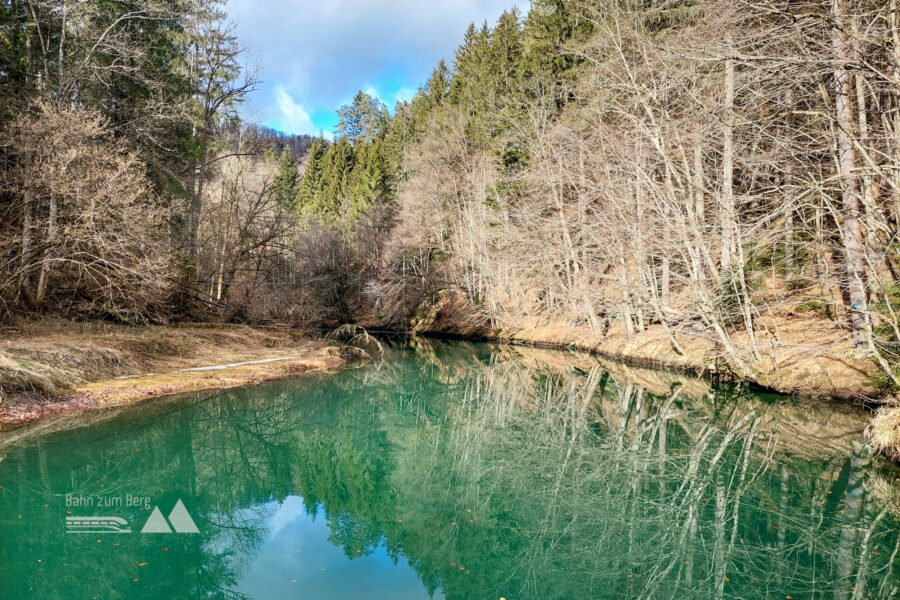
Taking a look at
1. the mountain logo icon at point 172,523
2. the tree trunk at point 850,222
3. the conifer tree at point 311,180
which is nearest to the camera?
the mountain logo icon at point 172,523

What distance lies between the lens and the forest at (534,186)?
910 cm

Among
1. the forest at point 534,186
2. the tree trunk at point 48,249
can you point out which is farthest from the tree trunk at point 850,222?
the tree trunk at point 48,249

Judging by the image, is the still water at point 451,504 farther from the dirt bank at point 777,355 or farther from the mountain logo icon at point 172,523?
the dirt bank at point 777,355

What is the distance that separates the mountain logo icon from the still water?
0.11 feet

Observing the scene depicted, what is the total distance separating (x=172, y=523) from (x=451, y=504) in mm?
3295

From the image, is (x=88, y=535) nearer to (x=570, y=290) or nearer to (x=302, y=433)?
(x=302, y=433)

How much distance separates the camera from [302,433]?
381 inches

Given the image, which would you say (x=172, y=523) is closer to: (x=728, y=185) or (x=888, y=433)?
(x=888, y=433)

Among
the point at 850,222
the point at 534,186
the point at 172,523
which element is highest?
the point at 534,186

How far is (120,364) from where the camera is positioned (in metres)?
11.6

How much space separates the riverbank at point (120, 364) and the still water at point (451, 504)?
0.70 meters

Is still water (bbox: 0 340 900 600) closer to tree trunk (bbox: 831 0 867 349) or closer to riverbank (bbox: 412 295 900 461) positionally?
riverbank (bbox: 412 295 900 461)

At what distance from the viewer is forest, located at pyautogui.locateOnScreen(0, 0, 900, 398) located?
910cm

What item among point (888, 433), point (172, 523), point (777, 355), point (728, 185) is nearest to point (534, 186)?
point (728, 185)
